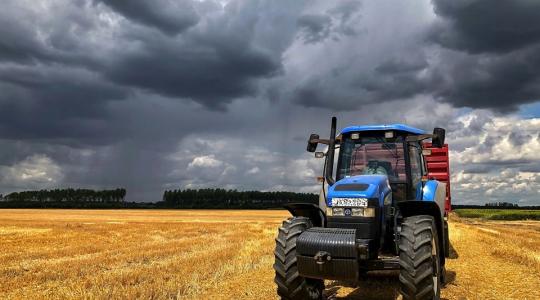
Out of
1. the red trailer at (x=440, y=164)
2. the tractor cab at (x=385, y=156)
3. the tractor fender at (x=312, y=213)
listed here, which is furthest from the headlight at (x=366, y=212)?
the red trailer at (x=440, y=164)

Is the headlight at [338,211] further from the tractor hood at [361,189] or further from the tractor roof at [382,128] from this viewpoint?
the tractor roof at [382,128]

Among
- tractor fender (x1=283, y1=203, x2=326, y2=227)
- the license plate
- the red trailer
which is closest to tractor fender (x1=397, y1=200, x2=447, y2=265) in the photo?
the license plate

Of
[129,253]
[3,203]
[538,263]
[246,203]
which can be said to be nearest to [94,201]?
[3,203]

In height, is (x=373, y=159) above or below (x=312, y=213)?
above

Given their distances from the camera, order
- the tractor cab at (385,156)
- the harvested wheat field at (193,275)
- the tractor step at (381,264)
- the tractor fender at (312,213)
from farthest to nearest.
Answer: the harvested wheat field at (193,275) → the tractor cab at (385,156) → the tractor fender at (312,213) → the tractor step at (381,264)

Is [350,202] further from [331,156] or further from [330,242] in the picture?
[331,156]

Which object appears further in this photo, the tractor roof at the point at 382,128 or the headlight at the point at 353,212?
the tractor roof at the point at 382,128

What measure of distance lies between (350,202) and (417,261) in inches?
48.4

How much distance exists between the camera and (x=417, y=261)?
6328 mm

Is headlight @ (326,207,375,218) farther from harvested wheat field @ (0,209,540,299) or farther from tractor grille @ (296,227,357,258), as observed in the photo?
harvested wheat field @ (0,209,540,299)

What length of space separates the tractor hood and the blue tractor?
14mm

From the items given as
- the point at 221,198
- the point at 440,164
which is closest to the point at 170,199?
the point at 221,198

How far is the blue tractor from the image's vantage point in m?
6.42

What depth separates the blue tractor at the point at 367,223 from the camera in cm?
642
